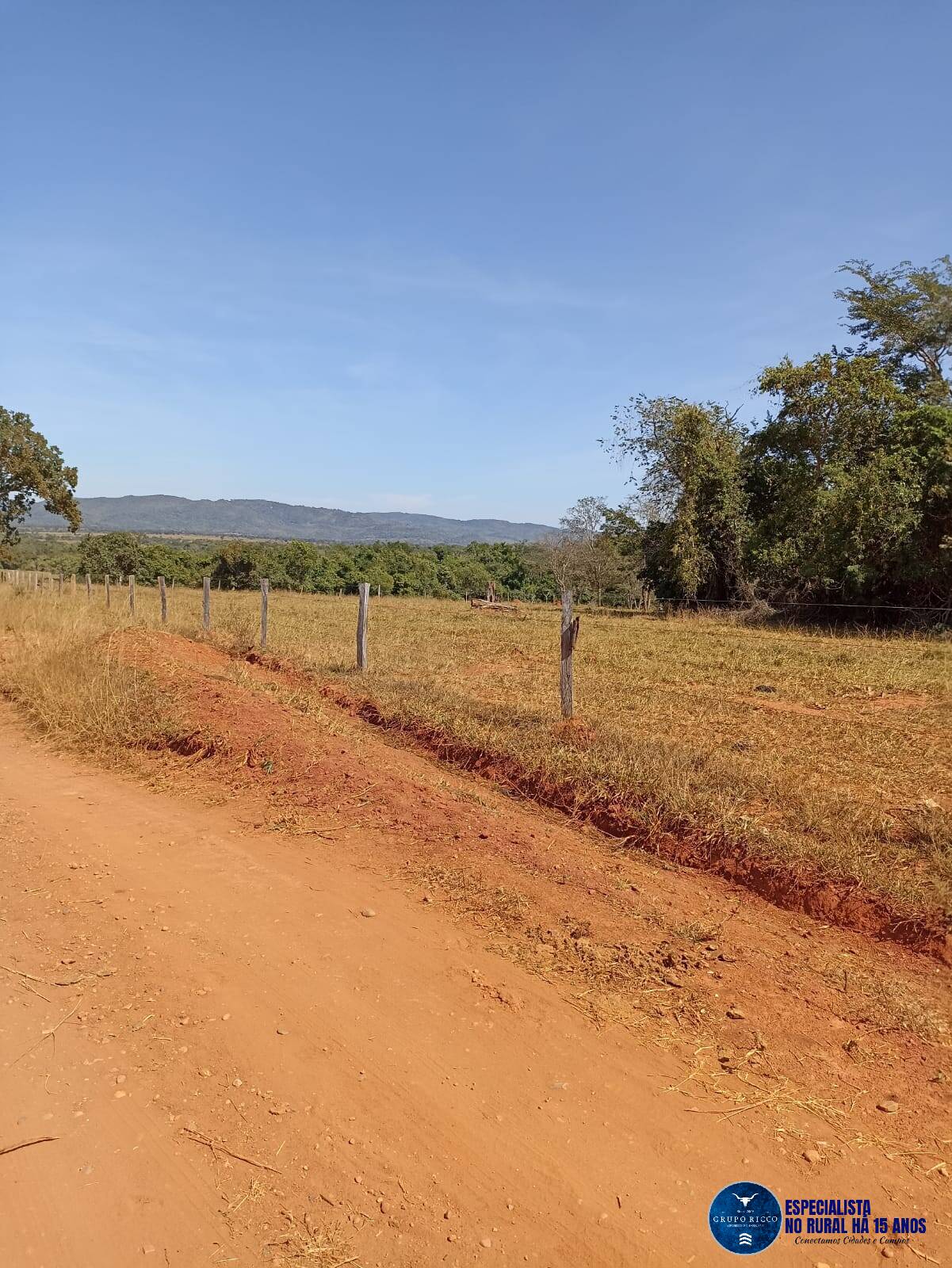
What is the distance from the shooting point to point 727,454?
2912cm

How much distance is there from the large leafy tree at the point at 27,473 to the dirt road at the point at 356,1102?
3217 centimetres

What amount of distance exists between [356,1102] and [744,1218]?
1.47m

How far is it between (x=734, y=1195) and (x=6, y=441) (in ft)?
119

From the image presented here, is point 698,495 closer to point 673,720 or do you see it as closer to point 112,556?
point 673,720

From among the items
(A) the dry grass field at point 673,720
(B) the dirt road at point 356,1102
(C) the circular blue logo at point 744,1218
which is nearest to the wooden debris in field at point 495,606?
(A) the dry grass field at point 673,720

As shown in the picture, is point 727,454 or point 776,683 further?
point 727,454

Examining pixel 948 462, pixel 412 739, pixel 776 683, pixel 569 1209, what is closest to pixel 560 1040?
pixel 569 1209

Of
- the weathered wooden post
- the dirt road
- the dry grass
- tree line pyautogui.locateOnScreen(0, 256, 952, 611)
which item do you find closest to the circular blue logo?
the dirt road

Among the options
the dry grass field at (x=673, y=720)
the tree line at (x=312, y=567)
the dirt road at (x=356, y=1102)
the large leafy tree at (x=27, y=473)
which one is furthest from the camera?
the tree line at (x=312, y=567)

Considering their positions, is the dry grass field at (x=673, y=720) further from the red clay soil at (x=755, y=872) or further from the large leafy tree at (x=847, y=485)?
the large leafy tree at (x=847, y=485)

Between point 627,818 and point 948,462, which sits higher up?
point 948,462

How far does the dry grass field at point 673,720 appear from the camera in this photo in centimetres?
561

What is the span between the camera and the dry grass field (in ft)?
18.4

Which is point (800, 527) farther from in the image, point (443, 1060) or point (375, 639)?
point (443, 1060)
